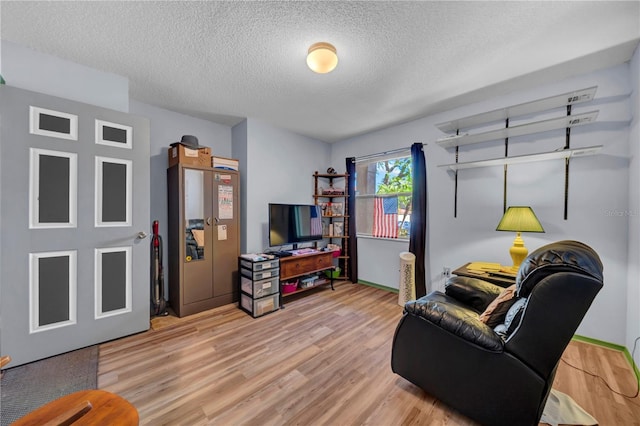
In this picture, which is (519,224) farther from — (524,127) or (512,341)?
(512,341)

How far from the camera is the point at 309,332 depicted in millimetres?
2436

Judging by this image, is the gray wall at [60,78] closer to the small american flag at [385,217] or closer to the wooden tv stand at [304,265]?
the wooden tv stand at [304,265]

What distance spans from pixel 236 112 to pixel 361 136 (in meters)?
2.02

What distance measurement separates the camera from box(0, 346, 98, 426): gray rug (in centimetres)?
146

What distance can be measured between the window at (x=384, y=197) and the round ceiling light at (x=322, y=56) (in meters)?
2.12

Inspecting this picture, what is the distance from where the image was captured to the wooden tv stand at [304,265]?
10.4ft

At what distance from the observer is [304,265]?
339 centimetres

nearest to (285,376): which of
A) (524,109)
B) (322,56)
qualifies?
(322,56)

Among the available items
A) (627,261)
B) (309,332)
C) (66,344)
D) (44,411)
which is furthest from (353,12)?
(66,344)

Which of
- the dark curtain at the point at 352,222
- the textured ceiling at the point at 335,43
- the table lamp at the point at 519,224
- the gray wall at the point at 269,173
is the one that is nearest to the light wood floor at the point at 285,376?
the table lamp at the point at 519,224

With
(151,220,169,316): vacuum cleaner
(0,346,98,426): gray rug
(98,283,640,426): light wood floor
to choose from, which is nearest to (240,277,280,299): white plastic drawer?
(98,283,640,426): light wood floor

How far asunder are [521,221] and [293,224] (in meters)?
2.58

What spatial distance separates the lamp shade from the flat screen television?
2.34 meters

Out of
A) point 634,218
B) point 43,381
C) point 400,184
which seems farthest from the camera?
point 400,184
